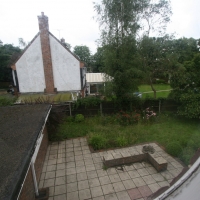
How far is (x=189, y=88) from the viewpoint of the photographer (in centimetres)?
805

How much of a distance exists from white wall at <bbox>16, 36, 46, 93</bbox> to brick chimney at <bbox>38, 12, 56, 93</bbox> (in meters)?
0.30

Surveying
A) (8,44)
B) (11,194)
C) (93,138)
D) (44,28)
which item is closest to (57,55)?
(44,28)

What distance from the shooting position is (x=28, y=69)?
11.6 m

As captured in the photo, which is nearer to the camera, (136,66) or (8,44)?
(136,66)

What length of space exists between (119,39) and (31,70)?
747 cm

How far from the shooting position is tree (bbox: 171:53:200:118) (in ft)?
25.0

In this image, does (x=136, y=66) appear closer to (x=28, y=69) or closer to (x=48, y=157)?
(x=48, y=157)

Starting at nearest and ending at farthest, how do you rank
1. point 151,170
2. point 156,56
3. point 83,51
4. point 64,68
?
point 151,170, point 156,56, point 64,68, point 83,51

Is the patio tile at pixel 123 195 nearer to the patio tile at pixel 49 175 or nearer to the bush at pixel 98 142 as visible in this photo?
the patio tile at pixel 49 175

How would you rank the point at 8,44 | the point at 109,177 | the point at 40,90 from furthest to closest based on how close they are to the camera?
the point at 8,44
the point at 40,90
the point at 109,177

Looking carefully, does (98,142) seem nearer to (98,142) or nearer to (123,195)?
(98,142)

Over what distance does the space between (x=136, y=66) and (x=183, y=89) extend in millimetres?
2960

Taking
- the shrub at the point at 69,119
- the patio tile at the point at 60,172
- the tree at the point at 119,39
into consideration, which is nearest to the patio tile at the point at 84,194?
the patio tile at the point at 60,172

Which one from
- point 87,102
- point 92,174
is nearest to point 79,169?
point 92,174
